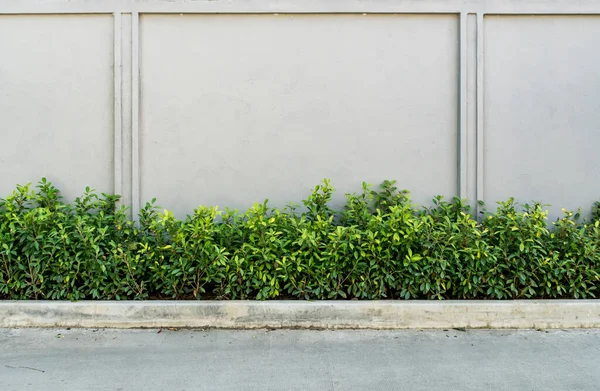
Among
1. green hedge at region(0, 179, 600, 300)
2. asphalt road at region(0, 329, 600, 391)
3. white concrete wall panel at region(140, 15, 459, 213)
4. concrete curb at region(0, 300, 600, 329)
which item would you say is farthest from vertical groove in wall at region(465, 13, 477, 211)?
asphalt road at region(0, 329, 600, 391)

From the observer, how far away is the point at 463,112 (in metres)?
5.36

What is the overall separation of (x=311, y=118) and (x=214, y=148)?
1118 millimetres

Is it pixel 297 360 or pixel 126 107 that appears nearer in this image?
pixel 297 360

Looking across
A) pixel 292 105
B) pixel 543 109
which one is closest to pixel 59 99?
pixel 292 105

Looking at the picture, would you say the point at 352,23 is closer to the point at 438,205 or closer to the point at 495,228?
the point at 438,205

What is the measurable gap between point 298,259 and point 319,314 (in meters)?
0.54

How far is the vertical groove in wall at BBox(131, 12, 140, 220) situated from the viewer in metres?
5.36

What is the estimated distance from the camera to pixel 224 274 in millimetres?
4711

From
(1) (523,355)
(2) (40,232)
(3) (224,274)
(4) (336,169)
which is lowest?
(1) (523,355)

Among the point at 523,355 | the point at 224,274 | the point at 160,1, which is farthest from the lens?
the point at 160,1

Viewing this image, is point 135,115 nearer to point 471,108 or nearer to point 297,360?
Answer: point 297,360

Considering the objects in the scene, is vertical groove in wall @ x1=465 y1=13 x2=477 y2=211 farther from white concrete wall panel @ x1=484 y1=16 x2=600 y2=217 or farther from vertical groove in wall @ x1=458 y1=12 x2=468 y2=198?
white concrete wall panel @ x1=484 y1=16 x2=600 y2=217

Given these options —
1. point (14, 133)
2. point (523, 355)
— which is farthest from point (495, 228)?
point (14, 133)

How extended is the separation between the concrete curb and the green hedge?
0.18 meters
